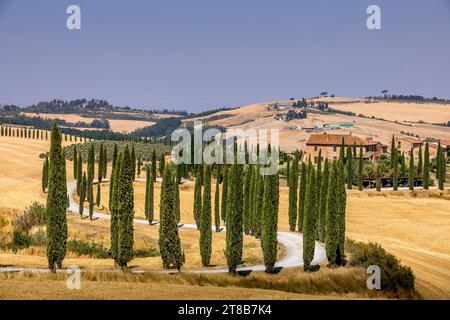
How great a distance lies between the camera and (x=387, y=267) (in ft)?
140

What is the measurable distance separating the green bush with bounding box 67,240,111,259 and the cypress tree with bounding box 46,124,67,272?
13.5 meters

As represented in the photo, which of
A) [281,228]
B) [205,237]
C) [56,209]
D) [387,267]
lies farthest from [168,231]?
[281,228]

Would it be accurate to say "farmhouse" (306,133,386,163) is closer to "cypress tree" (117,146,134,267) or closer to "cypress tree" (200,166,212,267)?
"cypress tree" (200,166,212,267)

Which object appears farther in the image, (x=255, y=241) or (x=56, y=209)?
(x=255, y=241)

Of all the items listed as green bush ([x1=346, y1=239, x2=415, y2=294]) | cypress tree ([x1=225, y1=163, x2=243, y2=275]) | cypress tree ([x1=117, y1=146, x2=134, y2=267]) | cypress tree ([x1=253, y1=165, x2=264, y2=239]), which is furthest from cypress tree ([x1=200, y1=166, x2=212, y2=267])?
green bush ([x1=346, y1=239, x2=415, y2=294])

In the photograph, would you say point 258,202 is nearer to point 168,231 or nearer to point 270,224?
→ point 270,224

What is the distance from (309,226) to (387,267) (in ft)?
24.2

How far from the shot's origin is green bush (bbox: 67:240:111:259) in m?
55.4

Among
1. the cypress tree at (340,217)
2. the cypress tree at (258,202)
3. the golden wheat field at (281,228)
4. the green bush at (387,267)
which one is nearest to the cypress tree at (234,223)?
the golden wheat field at (281,228)

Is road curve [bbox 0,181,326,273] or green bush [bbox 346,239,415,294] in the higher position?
green bush [bbox 346,239,415,294]
